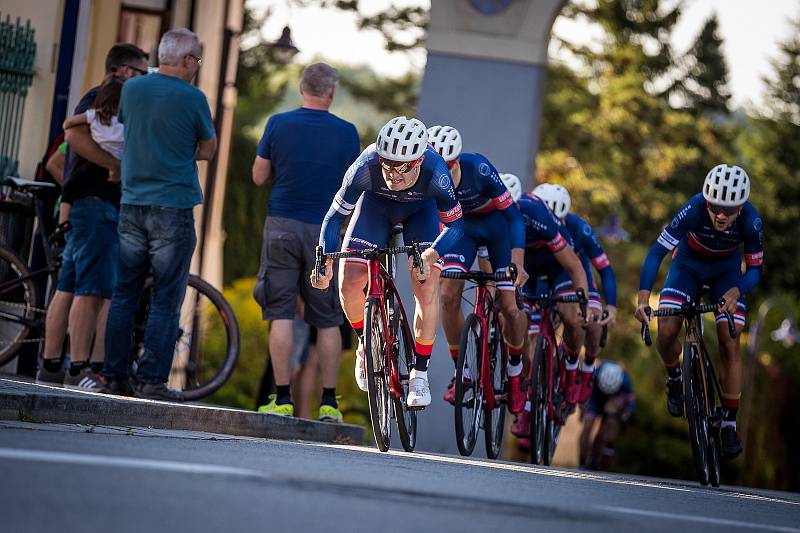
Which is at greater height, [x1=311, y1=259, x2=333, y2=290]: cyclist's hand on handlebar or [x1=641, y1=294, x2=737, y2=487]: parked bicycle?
[x1=311, y1=259, x2=333, y2=290]: cyclist's hand on handlebar

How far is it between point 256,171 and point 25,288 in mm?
2078

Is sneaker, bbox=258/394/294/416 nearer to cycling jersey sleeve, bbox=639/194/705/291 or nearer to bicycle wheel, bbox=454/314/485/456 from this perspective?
bicycle wheel, bbox=454/314/485/456

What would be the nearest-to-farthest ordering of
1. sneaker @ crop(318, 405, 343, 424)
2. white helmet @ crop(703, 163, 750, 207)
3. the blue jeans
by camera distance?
the blue jeans < sneaker @ crop(318, 405, 343, 424) < white helmet @ crop(703, 163, 750, 207)

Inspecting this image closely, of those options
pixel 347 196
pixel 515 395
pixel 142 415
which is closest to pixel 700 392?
pixel 515 395

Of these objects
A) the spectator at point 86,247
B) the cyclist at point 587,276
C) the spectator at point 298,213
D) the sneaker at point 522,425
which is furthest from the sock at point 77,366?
the cyclist at point 587,276

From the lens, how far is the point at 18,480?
5.86 m

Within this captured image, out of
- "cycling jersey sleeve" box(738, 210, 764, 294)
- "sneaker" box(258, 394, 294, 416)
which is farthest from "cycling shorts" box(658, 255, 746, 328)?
"sneaker" box(258, 394, 294, 416)

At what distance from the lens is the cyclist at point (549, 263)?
45.0ft

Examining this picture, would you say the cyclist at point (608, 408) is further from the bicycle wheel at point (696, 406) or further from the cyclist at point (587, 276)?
the bicycle wheel at point (696, 406)

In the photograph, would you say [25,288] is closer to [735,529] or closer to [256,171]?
[256,171]

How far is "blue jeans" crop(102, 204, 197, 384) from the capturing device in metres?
11.2

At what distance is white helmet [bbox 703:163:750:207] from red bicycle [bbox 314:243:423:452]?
280 centimetres

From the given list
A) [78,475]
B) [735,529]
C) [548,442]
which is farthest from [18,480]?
[548,442]

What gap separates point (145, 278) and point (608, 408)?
36.1ft
